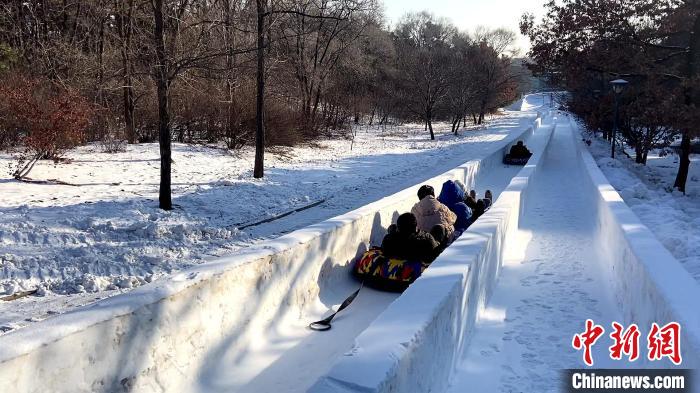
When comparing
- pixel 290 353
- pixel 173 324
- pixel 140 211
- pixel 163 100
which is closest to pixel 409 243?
pixel 290 353

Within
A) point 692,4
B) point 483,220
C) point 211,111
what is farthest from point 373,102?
point 483,220

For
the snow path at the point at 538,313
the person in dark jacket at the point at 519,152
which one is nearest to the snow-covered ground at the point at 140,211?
the person in dark jacket at the point at 519,152

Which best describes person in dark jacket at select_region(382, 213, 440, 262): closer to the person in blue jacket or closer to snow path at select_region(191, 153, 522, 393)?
snow path at select_region(191, 153, 522, 393)

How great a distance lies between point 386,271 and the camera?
646 cm

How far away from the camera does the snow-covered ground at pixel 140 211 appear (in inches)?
273

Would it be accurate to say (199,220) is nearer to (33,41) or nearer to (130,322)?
(130,322)

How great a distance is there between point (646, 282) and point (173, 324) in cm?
405

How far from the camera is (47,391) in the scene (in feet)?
10.5

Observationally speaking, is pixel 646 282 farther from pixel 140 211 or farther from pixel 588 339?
pixel 140 211

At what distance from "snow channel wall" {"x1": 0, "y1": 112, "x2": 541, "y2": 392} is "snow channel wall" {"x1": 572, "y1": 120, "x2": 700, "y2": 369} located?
→ 1.56 metres

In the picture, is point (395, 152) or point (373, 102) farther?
point (373, 102)

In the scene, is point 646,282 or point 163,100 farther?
point 163,100

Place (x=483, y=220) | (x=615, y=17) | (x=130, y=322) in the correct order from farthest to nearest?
(x=615, y=17) < (x=483, y=220) < (x=130, y=322)

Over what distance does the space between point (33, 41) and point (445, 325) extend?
82.2 ft
